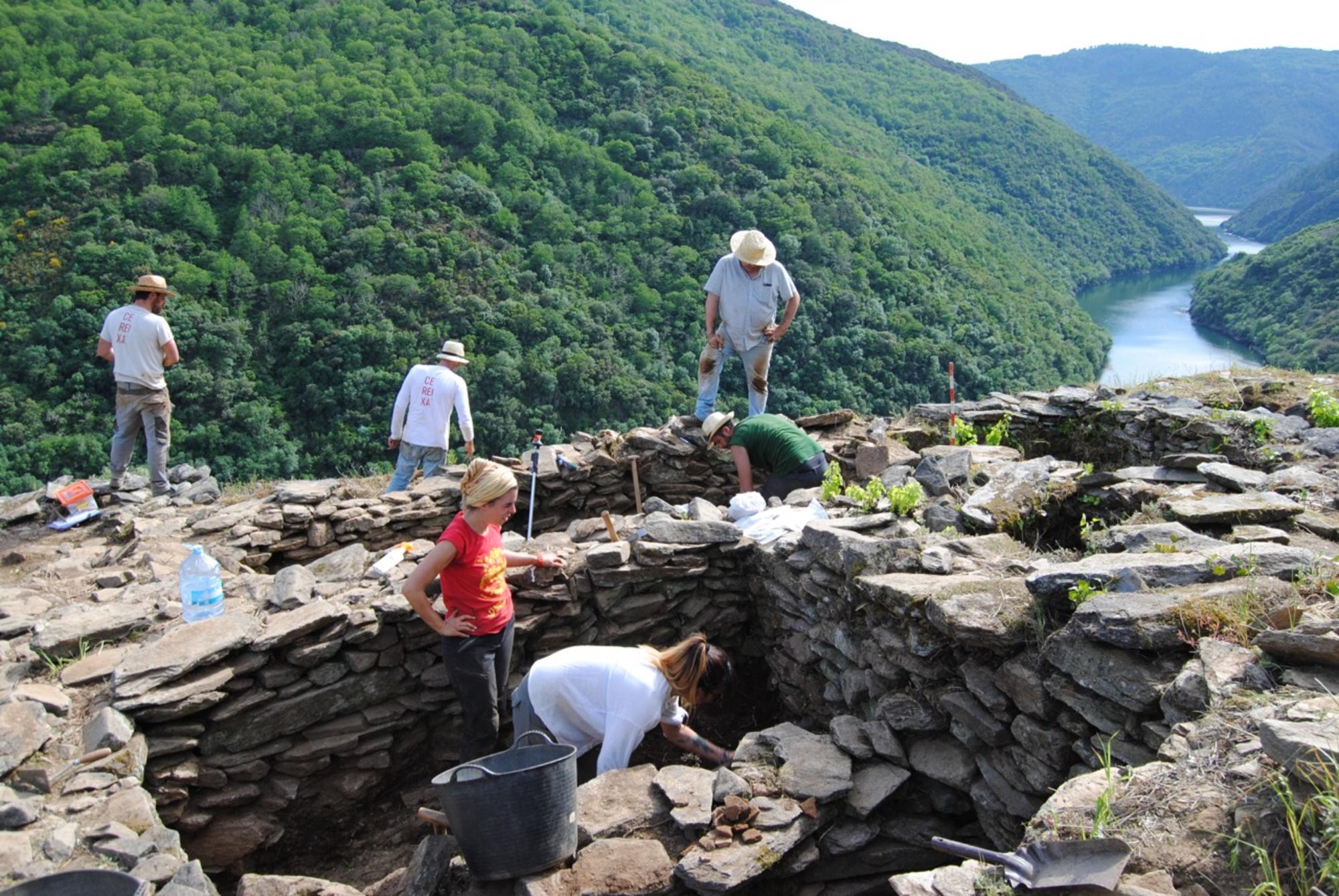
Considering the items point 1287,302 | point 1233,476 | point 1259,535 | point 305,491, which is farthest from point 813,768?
point 1287,302

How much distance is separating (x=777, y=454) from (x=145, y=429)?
5.25 meters

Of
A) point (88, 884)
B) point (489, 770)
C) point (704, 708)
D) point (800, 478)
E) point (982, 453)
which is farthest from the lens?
point (800, 478)

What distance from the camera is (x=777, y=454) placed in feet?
22.8

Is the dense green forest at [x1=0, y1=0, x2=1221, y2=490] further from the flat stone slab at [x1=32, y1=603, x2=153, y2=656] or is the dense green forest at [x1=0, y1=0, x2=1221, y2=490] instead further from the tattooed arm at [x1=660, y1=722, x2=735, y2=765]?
the tattooed arm at [x1=660, y1=722, x2=735, y2=765]

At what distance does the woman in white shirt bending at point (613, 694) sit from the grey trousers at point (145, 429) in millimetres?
4893

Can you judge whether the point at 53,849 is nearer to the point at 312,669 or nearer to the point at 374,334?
the point at 312,669

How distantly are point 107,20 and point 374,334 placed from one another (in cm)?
1906

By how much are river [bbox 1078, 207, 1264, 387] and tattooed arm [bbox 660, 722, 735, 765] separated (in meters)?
6.17

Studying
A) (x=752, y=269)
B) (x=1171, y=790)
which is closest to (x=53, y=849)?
(x=1171, y=790)

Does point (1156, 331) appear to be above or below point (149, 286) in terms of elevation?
below

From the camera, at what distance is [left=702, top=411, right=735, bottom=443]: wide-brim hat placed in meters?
7.73

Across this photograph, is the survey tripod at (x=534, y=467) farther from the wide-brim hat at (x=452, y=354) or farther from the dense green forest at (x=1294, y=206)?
the dense green forest at (x=1294, y=206)

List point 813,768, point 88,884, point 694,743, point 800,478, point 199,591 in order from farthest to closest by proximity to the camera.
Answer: point 800,478
point 199,591
point 694,743
point 813,768
point 88,884

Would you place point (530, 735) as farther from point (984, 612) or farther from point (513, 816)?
point (984, 612)
